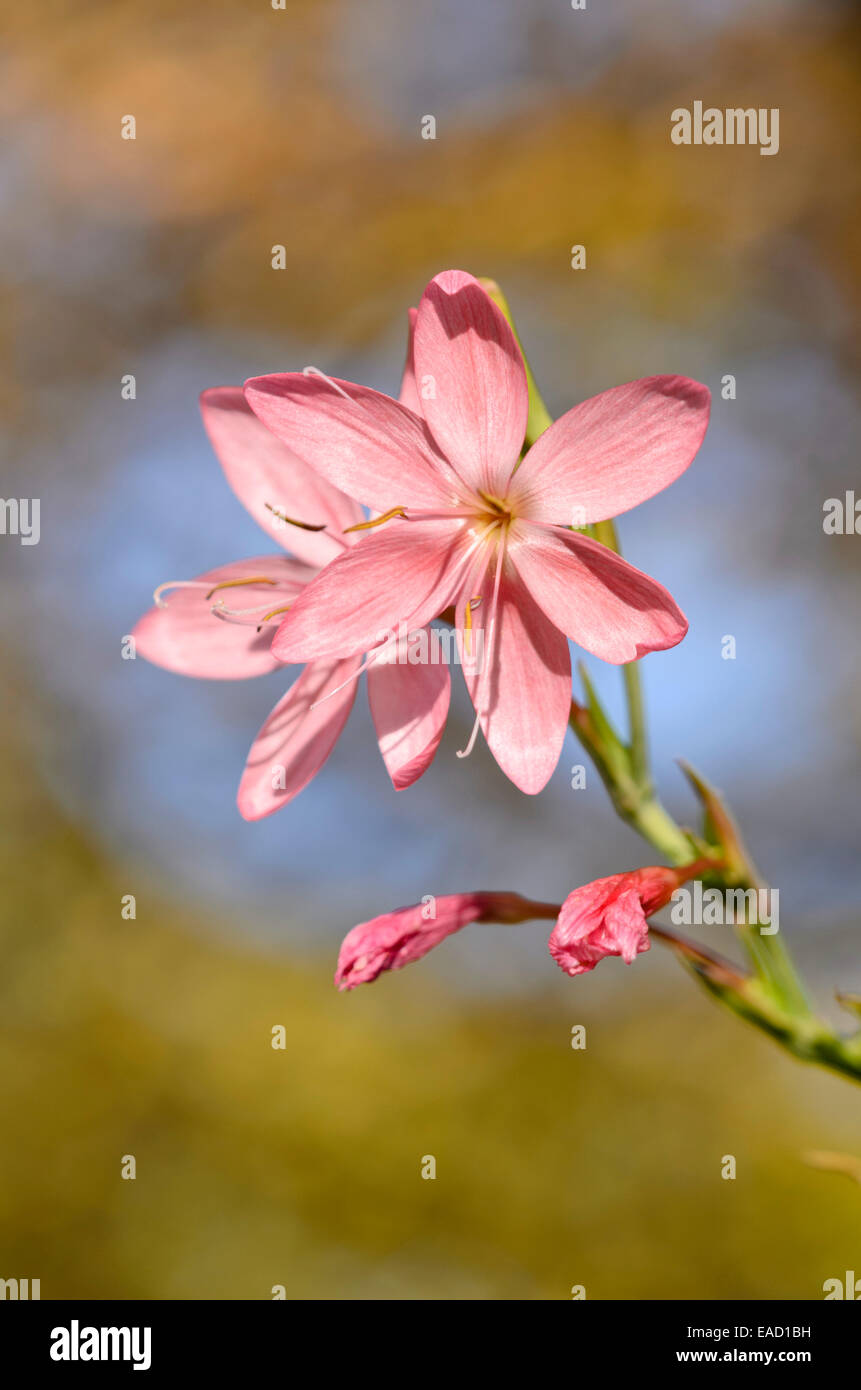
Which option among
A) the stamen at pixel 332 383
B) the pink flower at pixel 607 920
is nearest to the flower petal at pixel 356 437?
the stamen at pixel 332 383

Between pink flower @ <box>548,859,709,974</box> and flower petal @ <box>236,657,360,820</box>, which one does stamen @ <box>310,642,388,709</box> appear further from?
pink flower @ <box>548,859,709,974</box>

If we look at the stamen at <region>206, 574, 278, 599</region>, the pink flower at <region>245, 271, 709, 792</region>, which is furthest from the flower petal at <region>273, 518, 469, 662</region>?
the stamen at <region>206, 574, 278, 599</region>

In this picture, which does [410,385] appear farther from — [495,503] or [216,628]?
[216,628]

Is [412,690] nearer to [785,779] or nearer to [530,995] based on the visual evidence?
[530,995]

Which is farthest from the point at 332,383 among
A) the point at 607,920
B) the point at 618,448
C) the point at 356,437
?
the point at 607,920

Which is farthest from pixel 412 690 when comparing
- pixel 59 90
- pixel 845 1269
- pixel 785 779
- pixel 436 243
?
pixel 59 90
